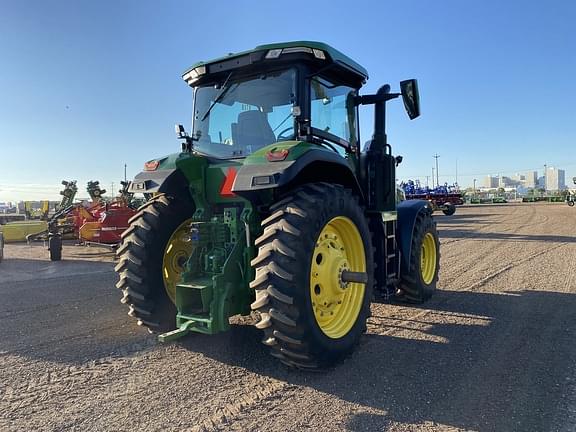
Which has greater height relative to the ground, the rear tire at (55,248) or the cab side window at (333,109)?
the cab side window at (333,109)

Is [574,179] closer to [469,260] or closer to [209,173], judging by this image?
[469,260]

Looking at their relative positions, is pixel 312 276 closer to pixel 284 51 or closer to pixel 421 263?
pixel 284 51

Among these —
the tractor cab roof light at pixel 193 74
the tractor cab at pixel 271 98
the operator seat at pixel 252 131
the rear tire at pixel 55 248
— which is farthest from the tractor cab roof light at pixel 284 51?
the rear tire at pixel 55 248

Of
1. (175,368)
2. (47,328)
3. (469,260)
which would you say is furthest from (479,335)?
(469,260)

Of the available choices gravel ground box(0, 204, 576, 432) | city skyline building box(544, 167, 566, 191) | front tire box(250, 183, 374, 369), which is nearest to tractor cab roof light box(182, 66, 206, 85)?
front tire box(250, 183, 374, 369)

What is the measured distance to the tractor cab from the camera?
4.18 metres

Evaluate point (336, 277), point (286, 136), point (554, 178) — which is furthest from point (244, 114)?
point (554, 178)

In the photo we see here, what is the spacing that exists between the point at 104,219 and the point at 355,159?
28.2 ft

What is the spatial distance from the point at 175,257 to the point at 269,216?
1448mm

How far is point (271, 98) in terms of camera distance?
4.36 meters

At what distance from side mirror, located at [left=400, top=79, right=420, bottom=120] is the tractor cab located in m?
0.49

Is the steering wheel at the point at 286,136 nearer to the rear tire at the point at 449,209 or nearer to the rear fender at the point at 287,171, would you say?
the rear fender at the point at 287,171

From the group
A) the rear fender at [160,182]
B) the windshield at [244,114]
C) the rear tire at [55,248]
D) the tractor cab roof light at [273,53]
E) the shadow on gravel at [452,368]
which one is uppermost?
the tractor cab roof light at [273,53]

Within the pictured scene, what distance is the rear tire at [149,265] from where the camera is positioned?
4297 mm
